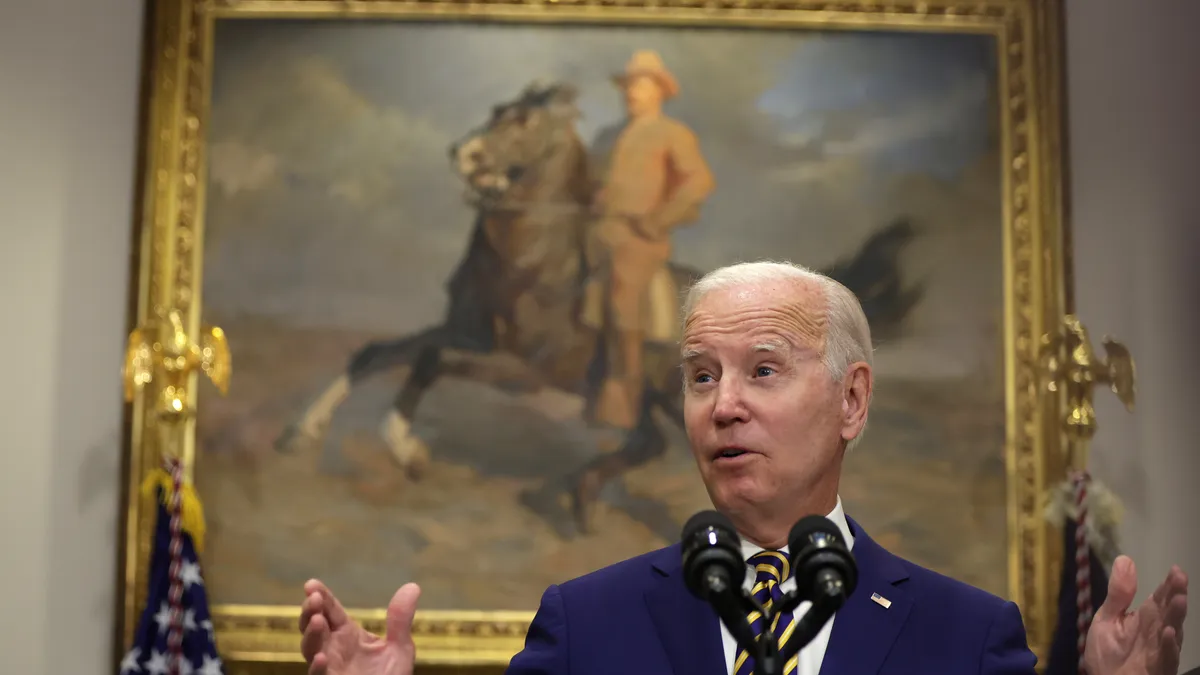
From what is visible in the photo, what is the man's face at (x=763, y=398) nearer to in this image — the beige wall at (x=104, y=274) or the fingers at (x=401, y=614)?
the fingers at (x=401, y=614)

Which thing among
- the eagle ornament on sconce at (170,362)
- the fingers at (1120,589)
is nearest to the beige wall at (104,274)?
the eagle ornament on sconce at (170,362)

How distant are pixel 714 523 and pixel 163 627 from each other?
397 cm

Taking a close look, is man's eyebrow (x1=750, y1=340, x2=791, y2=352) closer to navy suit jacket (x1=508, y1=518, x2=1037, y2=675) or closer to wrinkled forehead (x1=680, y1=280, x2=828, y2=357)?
wrinkled forehead (x1=680, y1=280, x2=828, y2=357)

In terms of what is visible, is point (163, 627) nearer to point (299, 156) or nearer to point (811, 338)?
point (299, 156)

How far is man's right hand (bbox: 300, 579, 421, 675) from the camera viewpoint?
2568 mm

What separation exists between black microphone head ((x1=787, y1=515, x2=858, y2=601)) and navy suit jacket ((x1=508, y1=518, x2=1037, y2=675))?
2.14 feet

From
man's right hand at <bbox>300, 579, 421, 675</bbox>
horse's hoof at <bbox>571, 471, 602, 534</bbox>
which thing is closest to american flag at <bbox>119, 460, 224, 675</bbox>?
horse's hoof at <bbox>571, 471, 602, 534</bbox>

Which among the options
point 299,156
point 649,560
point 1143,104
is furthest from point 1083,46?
point 649,560

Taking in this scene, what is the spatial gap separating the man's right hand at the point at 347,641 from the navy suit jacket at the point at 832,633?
9.6 inches

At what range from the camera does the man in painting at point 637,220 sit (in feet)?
18.7

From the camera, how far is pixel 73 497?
5.55 m

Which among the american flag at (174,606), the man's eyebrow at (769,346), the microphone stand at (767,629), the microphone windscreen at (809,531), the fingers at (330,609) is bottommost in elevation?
the american flag at (174,606)

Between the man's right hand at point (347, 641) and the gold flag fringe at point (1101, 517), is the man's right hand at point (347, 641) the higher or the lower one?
the higher one

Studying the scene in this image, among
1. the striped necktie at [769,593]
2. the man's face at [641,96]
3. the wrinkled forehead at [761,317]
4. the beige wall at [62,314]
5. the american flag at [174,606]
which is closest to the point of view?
the striped necktie at [769,593]
